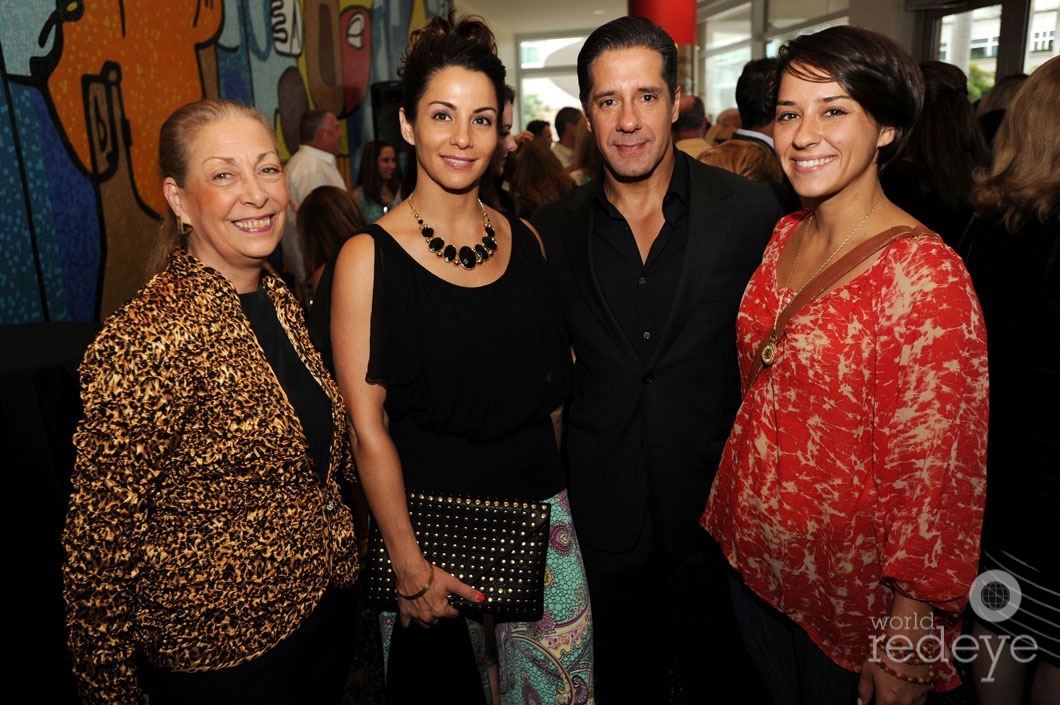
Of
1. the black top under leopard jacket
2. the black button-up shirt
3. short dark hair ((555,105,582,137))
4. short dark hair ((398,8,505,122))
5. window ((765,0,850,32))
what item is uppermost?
window ((765,0,850,32))

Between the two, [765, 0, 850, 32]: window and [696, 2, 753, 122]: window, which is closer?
[765, 0, 850, 32]: window

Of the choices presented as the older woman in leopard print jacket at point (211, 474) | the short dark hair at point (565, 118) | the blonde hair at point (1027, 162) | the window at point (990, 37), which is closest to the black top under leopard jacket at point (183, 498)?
the older woman in leopard print jacket at point (211, 474)

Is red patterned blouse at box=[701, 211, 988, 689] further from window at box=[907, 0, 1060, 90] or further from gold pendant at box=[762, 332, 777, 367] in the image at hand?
window at box=[907, 0, 1060, 90]

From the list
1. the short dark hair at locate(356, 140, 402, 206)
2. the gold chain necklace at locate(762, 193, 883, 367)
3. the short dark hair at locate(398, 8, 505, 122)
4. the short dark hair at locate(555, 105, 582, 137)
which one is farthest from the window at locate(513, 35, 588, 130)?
the gold chain necklace at locate(762, 193, 883, 367)

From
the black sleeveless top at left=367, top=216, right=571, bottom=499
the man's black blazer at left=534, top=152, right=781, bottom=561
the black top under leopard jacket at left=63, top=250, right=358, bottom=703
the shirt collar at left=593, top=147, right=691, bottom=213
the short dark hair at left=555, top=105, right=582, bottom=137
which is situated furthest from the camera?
the short dark hair at left=555, top=105, right=582, bottom=137

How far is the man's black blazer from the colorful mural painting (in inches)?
89.1

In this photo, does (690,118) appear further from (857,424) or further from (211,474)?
(211,474)

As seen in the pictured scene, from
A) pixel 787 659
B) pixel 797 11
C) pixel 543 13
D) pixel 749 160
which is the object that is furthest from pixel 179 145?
pixel 543 13

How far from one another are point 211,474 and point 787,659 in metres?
1.27

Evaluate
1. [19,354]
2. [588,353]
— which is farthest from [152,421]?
[588,353]

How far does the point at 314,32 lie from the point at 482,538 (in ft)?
20.0

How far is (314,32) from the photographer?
6.48 meters

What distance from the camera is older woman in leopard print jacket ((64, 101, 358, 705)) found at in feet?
3.90

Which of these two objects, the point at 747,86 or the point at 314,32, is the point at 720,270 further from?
the point at 314,32
